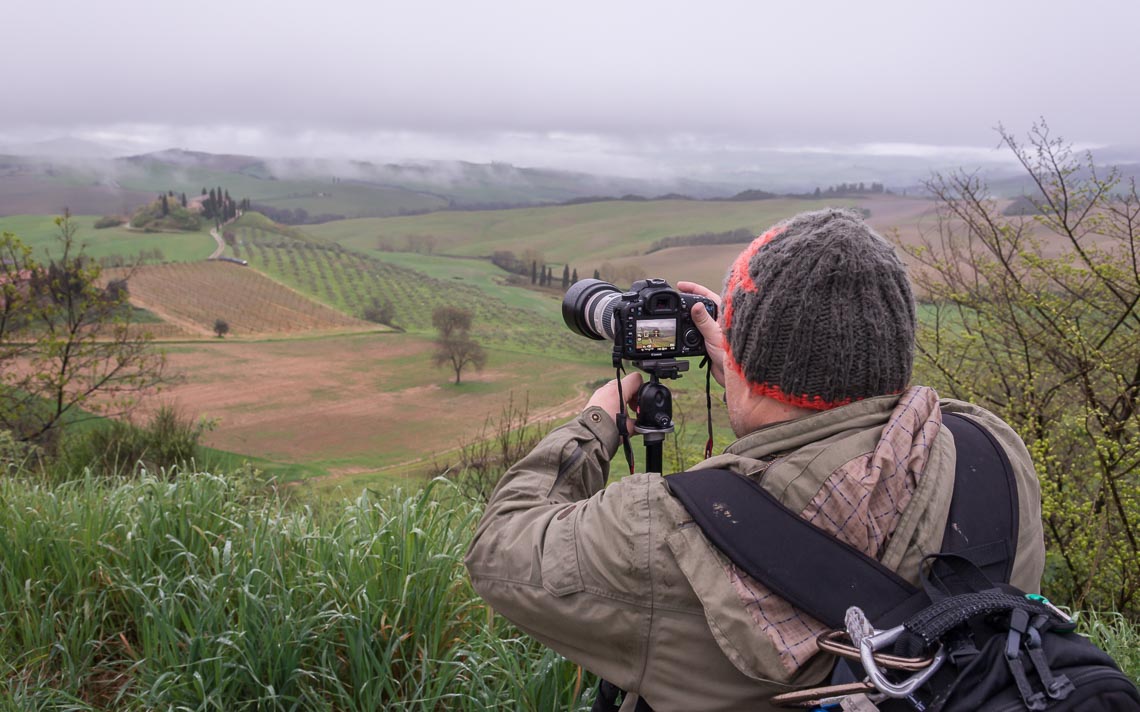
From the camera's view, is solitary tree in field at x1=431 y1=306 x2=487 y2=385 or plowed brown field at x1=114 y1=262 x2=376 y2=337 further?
plowed brown field at x1=114 y1=262 x2=376 y2=337

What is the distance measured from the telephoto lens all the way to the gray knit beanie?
0.74 metres

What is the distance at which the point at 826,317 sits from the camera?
1.30 metres

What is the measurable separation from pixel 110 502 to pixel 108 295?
10771 millimetres

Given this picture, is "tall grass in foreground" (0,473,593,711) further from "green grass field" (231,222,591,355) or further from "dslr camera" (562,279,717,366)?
"green grass field" (231,222,591,355)

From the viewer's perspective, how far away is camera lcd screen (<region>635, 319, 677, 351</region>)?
6.53 ft

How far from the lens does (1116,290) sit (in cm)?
536

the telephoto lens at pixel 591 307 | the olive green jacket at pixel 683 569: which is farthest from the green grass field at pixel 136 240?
the olive green jacket at pixel 683 569

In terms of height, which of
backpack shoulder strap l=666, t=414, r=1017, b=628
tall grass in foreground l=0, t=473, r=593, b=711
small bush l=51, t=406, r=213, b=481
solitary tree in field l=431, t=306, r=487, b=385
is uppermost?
backpack shoulder strap l=666, t=414, r=1017, b=628

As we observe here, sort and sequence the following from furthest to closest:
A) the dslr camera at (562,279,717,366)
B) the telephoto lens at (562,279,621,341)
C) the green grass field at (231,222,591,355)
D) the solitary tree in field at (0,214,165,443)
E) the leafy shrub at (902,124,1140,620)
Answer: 1. the green grass field at (231,222,591,355)
2. the solitary tree in field at (0,214,165,443)
3. the leafy shrub at (902,124,1140,620)
4. the telephoto lens at (562,279,621,341)
5. the dslr camera at (562,279,717,366)

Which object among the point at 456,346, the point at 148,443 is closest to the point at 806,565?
the point at 148,443

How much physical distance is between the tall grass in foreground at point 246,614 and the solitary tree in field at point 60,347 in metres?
8.92

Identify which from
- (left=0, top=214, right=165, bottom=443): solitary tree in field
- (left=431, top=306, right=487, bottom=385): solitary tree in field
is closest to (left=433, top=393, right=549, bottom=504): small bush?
(left=0, top=214, right=165, bottom=443): solitary tree in field

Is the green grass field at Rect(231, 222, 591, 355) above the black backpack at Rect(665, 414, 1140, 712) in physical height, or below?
below

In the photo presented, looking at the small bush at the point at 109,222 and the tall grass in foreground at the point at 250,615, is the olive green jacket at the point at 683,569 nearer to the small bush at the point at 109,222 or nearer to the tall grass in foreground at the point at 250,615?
the tall grass in foreground at the point at 250,615
